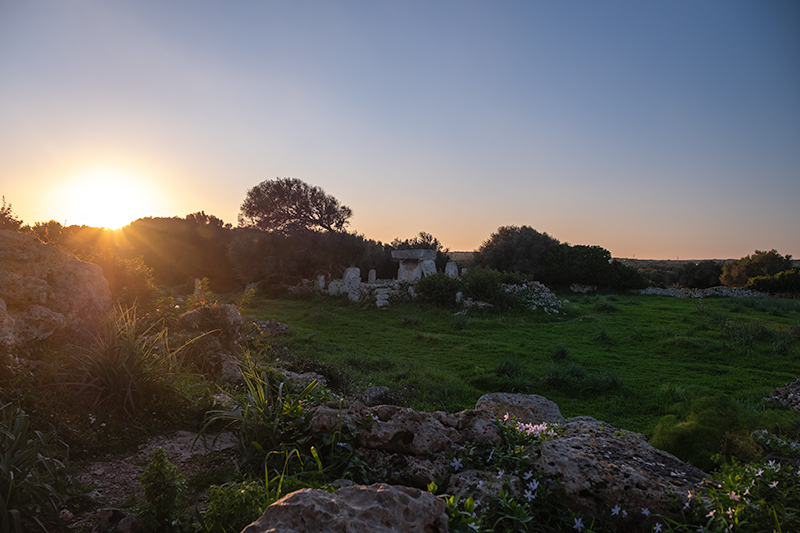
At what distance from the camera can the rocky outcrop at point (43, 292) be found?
4559 millimetres

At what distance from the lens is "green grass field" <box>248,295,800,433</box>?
24.3 ft

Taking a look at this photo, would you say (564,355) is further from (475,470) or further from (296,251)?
(296,251)

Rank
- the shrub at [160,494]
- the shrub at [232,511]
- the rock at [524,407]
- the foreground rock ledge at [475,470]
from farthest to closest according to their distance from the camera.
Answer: the rock at [524,407] → the shrub at [160,494] → the shrub at [232,511] → the foreground rock ledge at [475,470]

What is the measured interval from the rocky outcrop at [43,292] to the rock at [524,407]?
5215 millimetres

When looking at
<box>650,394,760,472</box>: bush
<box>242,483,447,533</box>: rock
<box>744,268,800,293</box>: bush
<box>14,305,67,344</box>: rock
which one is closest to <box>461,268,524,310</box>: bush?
<box>650,394,760,472</box>: bush

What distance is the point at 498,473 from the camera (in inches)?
116

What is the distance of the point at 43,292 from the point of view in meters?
4.95

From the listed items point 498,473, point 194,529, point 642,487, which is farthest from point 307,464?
point 642,487

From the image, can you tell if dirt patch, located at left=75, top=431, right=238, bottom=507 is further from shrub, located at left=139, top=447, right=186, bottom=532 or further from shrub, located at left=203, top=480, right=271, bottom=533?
shrub, located at left=203, top=480, right=271, bottom=533

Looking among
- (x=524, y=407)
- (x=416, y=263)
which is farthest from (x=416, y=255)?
(x=524, y=407)

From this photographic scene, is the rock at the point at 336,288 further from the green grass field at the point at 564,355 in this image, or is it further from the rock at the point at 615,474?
the rock at the point at 615,474

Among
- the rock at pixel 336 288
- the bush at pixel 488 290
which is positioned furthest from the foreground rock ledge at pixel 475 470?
the rock at pixel 336 288

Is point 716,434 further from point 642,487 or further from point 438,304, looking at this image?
point 438,304

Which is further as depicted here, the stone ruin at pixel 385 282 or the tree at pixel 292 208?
the tree at pixel 292 208
